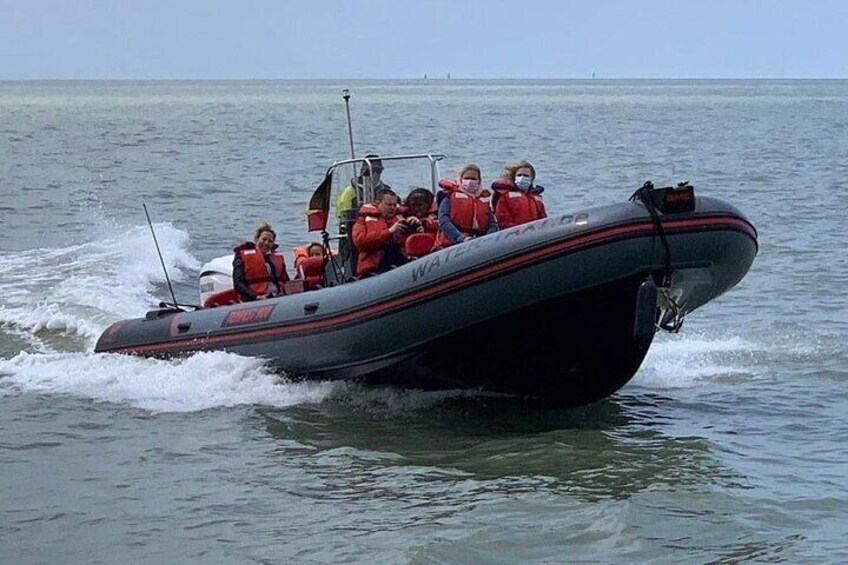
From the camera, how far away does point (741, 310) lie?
42.0 feet

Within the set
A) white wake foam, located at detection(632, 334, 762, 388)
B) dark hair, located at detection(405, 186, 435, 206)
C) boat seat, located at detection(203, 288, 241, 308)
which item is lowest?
white wake foam, located at detection(632, 334, 762, 388)

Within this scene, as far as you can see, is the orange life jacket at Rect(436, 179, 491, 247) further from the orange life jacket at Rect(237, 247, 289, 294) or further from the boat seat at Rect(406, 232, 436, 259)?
the orange life jacket at Rect(237, 247, 289, 294)

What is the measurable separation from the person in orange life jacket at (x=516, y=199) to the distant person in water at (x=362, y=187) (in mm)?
932

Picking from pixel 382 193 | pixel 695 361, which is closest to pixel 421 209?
pixel 382 193

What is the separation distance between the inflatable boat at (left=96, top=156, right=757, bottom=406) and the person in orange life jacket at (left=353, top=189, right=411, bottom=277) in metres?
0.20

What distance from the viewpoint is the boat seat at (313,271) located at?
9930 mm

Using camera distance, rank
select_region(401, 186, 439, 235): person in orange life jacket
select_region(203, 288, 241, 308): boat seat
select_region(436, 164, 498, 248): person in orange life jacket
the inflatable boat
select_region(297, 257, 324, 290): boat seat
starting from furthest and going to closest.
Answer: select_region(203, 288, 241, 308): boat seat < select_region(297, 257, 324, 290): boat seat < select_region(401, 186, 439, 235): person in orange life jacket < select_region(436, 164, 498, 248): person in orange life jacket < the inflatable boat

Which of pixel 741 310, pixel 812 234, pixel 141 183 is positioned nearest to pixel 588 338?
pixel 741 310

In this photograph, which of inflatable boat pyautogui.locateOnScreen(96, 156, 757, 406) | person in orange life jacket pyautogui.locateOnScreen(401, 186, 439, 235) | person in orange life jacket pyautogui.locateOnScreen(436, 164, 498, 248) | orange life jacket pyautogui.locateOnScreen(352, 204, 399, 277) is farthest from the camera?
person in orange life jacket pyautogui.locateOnScreen(401, 186, 439, 235)

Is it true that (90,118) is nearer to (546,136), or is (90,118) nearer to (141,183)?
(546,136)

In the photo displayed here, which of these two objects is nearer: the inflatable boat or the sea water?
the sea water

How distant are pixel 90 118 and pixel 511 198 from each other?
2273 inches

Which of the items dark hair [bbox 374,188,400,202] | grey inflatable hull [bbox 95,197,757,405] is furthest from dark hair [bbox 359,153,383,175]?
grey inflatable hull [bbox 95,197,757,405]

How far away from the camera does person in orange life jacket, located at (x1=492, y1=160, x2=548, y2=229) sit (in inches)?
359
